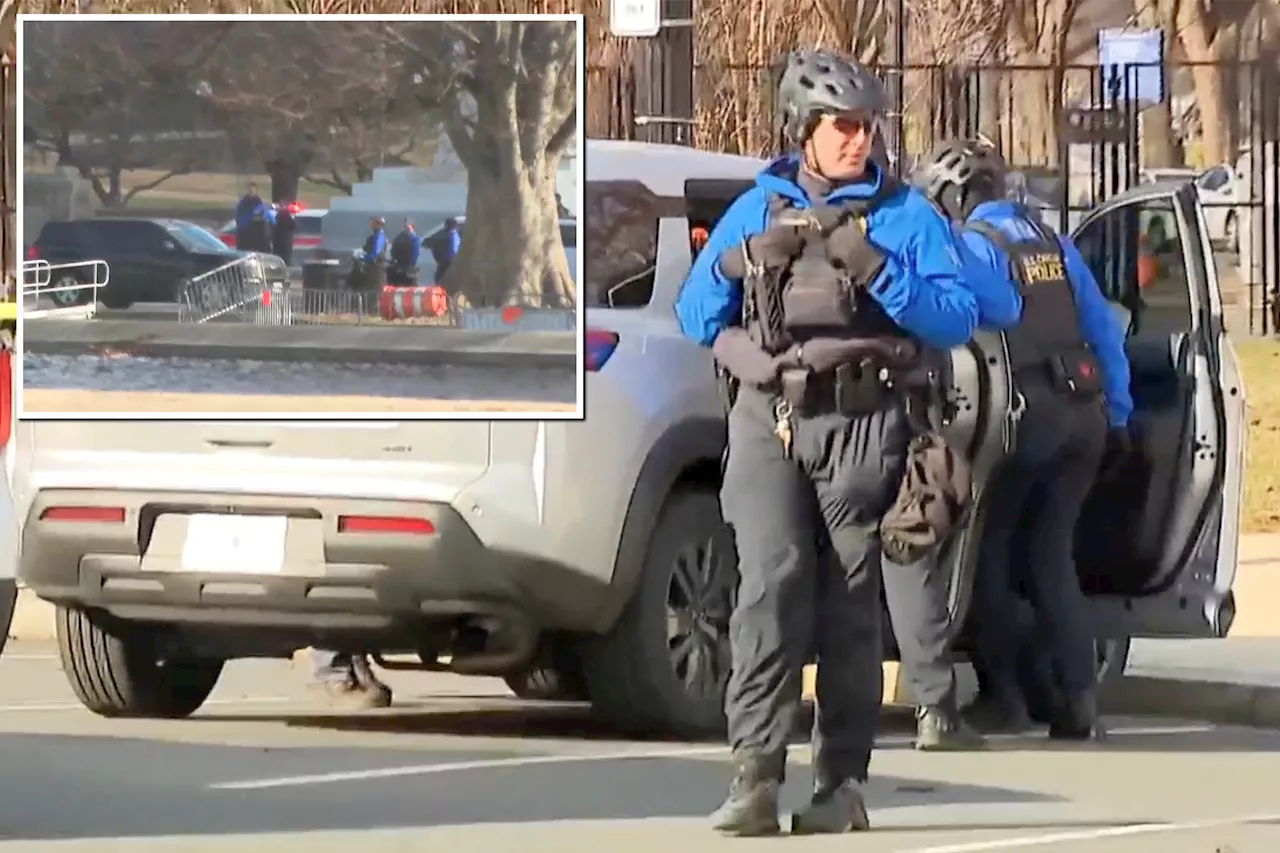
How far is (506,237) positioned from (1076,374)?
1.85 m

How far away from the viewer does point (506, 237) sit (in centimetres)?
972

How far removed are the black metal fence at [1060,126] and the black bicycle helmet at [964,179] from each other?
266 centimetres

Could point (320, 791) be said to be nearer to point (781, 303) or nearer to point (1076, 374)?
point (781, 303)

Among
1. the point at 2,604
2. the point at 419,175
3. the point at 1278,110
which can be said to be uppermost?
the point at 1278,110

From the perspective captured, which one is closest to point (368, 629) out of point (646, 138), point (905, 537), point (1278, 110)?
point (905, 537)

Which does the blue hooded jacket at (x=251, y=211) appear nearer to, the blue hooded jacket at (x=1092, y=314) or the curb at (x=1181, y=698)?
the curb at (x=1181, y=698)

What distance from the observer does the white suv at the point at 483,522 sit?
870cm

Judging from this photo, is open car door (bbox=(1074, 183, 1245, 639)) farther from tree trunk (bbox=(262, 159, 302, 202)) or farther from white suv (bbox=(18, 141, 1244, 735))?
tree trunk (bbox=(262, 159, 302, 202))

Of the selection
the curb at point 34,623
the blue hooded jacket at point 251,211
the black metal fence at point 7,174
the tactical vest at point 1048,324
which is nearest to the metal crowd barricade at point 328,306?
the blue hooded jacket at point 251,211

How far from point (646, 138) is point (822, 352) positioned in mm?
4966

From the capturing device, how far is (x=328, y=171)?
9.71m

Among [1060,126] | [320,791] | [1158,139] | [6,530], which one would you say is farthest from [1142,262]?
[1158,139]

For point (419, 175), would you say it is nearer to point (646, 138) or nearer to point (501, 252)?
point (501, 252)

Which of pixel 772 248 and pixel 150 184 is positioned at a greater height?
pixel 150 184
